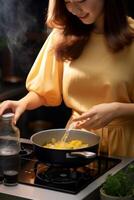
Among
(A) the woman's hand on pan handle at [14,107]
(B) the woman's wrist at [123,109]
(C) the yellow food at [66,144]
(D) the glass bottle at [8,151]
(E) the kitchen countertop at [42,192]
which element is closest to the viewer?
(E) the kitchen countertop at [42,192]

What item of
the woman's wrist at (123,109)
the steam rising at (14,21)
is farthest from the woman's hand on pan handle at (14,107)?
the steam rising at (14,21)

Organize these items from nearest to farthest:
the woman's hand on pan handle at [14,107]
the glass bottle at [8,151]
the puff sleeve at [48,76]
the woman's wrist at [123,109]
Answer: the glass bottle at [8,151], the woman's wrist at [123,109], the woman's hand on pan handle at [14,107], the puff sleeve at [48,76]

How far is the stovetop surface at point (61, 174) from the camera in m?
1.53

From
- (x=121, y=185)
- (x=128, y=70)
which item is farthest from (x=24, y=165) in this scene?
(x=128, y=70)

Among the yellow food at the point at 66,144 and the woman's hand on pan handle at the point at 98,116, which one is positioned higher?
the woman's hand on pan handle at the point at 98,116

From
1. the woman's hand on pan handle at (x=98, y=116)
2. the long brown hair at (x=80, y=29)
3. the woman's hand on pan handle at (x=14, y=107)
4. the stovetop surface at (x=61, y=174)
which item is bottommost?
the stovetop surface at (x=61, y=174)

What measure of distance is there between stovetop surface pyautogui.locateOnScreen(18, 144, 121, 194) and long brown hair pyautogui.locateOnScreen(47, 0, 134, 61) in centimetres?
45

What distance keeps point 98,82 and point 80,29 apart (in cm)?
27

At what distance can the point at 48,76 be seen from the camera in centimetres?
208

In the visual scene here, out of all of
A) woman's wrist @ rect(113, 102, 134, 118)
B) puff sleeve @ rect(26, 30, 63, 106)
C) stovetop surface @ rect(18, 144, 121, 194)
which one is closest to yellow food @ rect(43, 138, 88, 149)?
stovetop surface @ rect(18, 144, 121, 194)

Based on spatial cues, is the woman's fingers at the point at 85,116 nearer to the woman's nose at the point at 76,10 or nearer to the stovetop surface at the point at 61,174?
the stovetop surface at the point at 61,174

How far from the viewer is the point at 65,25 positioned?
6.71 feet

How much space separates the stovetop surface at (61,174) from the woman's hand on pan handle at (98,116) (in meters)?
0.12

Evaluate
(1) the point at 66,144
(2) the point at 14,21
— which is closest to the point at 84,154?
(1) the point at 66,144
